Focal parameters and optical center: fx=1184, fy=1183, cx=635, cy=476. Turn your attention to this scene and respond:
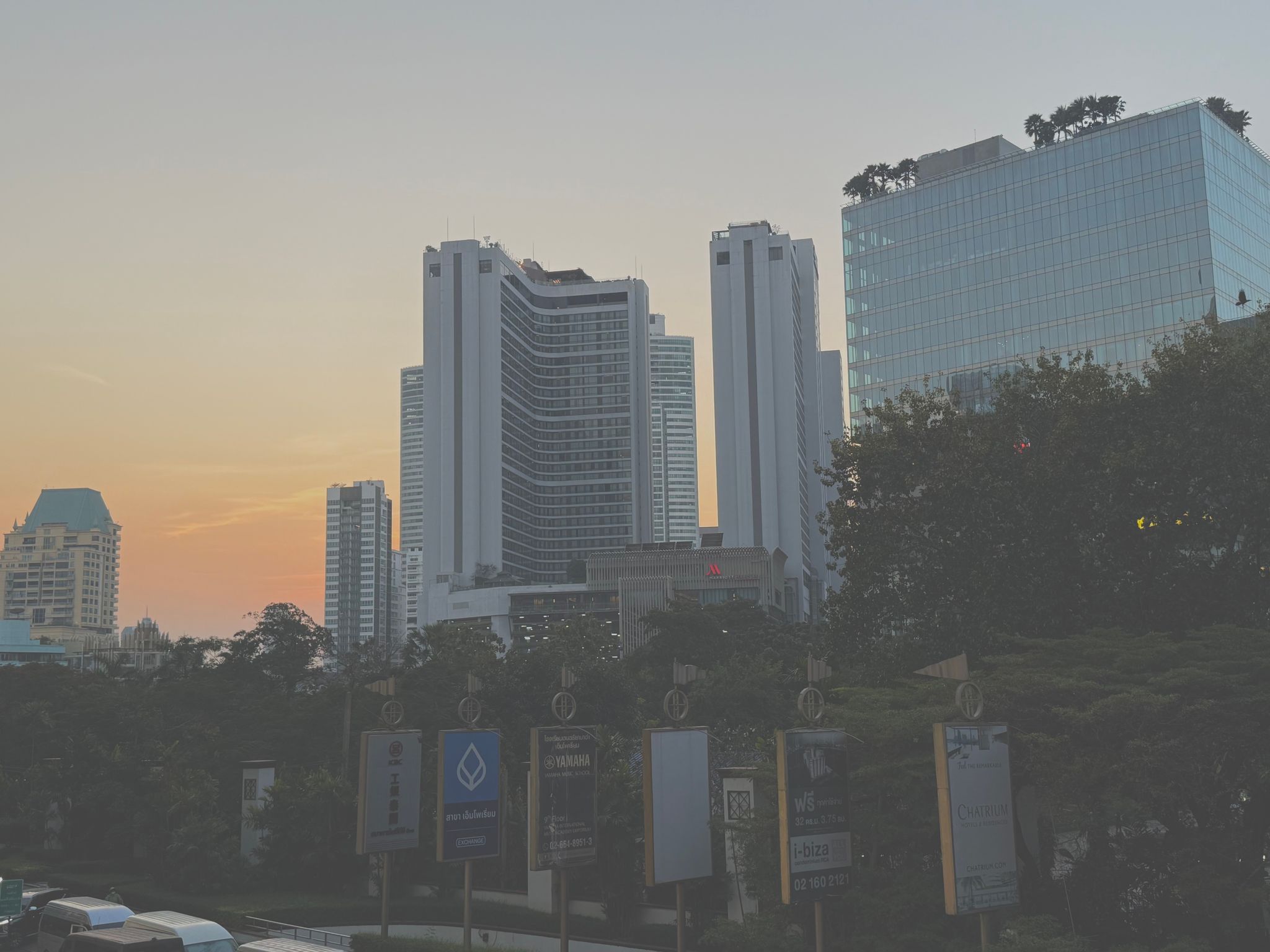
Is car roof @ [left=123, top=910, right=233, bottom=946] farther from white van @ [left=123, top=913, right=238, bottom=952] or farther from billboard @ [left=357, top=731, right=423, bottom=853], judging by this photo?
billboard @ [left=357, top=731, right=423, bottom=853]

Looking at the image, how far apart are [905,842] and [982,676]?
3757 millimetres

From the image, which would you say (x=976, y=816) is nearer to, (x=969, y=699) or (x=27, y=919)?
(x=969, y=699)

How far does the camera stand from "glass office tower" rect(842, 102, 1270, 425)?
4240 inches

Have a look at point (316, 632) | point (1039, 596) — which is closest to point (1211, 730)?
point (1039, 596)

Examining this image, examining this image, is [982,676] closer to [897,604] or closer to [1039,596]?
[1039,596]

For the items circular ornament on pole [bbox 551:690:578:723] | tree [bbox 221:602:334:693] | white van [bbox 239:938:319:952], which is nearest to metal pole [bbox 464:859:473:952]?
white van [bbox 239:938:319:952]

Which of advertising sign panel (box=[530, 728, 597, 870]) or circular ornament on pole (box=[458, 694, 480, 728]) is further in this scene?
circular ornament on pole (box=[458, 694, 480, 728])

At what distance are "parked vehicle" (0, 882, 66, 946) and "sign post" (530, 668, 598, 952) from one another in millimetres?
15843

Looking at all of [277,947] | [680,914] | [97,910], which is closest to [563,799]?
[680,914]

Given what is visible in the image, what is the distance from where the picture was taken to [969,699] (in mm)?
18484

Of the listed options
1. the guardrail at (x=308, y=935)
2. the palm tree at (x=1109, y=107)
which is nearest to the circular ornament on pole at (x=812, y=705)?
the guardrail at (x=308, y=935)

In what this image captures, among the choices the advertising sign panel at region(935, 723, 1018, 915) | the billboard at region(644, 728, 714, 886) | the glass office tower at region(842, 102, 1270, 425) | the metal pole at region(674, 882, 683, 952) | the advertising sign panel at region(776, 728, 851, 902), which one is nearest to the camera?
the advertising sign panel at region(935, 723, 1018, 915)

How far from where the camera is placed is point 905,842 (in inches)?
954

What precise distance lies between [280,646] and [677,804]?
71772mm
